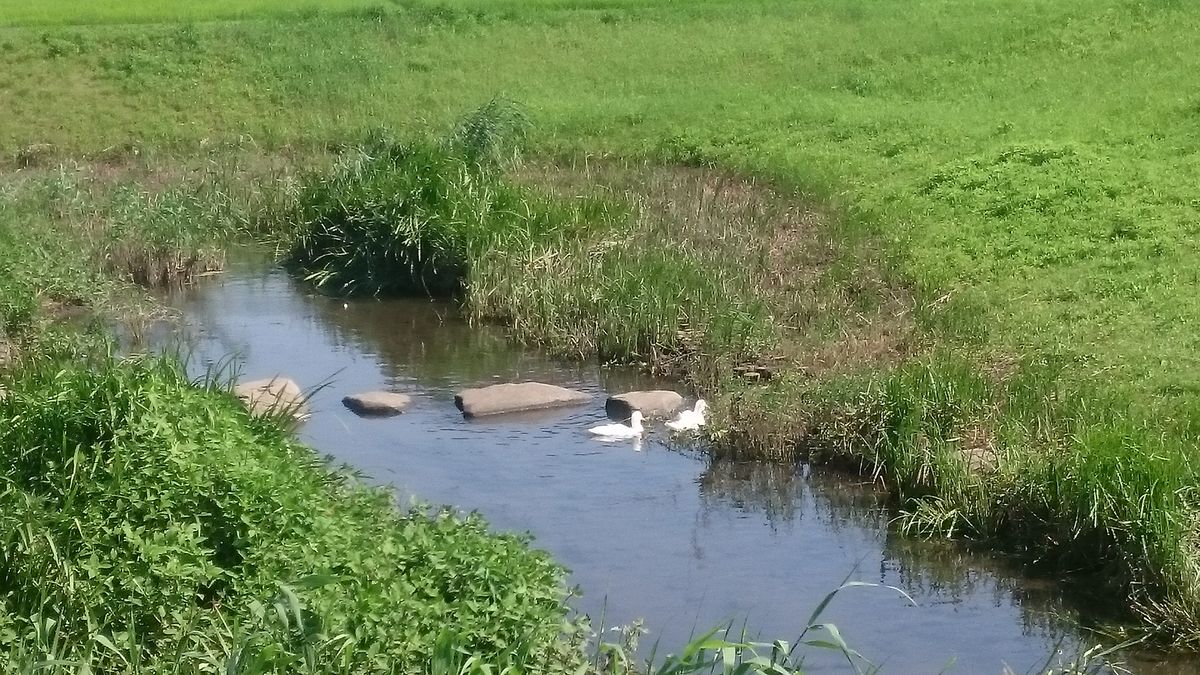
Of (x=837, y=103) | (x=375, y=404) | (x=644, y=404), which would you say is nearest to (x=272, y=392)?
(x=375, y=404)

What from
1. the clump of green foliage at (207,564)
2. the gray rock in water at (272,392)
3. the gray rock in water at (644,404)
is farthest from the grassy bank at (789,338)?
the clump of green foliage at (207,564)

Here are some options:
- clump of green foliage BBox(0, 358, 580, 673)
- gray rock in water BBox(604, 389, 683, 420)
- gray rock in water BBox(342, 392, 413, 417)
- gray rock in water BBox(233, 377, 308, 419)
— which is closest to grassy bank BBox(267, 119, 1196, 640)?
gray rock in water BBox(604, 389, 683, 420)

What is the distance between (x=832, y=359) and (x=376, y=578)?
5.65m

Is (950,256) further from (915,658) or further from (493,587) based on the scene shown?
(493,587)

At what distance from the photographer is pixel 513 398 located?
10961 millimetres

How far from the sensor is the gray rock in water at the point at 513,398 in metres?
10.9

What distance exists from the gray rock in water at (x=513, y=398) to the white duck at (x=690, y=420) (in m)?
0.94

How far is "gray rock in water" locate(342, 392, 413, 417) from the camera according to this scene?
10.8 meters

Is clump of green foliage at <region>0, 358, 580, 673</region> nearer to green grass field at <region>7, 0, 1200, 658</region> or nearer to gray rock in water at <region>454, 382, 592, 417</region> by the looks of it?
green grass field at <region>7, 0, 1200, 658</region>

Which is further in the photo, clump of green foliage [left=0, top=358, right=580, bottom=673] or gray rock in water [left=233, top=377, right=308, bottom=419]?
gray rock in water [left=233, top=377, right=308, bottom=419]

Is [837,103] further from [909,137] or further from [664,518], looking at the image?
[664,518]

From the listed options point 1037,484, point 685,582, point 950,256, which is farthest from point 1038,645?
point 950,256

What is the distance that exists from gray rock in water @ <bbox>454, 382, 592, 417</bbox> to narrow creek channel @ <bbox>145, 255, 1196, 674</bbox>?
13cm

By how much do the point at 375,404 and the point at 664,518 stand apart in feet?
9.42
